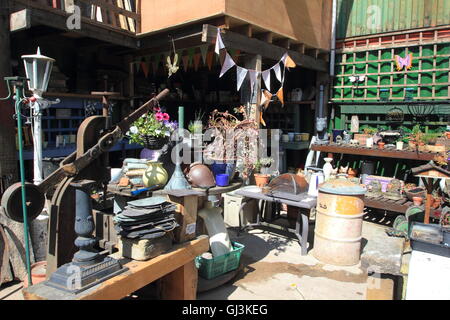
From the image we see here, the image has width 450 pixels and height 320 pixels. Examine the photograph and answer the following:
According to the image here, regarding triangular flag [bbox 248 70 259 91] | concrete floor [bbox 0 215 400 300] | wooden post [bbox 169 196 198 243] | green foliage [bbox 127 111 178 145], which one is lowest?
concrete floor [bbox 0 215 400 300]

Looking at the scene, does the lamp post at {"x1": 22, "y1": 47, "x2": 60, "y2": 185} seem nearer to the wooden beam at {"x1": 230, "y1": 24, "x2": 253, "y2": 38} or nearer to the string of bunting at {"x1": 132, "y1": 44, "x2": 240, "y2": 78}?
the string of bunting at {"x1": 132, "y1": 44, "x2": 240, "y2": 78}

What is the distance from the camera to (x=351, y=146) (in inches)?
328

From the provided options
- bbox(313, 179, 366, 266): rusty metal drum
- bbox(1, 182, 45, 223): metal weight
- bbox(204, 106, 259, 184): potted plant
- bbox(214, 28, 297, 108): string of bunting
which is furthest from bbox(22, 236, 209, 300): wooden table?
bbox(214, 28, 297, 108): string of bunting

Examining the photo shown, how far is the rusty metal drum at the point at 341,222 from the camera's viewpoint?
4934mm

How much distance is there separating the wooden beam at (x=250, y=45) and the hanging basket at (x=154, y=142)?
2.67m

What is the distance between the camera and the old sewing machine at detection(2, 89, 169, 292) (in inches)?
108

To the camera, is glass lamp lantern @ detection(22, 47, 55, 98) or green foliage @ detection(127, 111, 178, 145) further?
glass lamp lantern @ detection(22, 47, 55, 98)

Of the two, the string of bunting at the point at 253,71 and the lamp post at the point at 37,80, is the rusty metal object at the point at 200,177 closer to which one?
the lamp post at the point at 37,80

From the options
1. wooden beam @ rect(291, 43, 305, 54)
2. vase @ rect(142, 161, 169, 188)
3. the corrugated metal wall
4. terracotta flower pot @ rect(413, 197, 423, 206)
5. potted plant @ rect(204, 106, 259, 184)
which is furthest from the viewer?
wooden beam @ rect(291, 43, 305, 54)

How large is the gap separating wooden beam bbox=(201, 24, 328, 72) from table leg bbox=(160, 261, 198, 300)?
4253 millimetres

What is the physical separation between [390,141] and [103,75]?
24.0 feet
